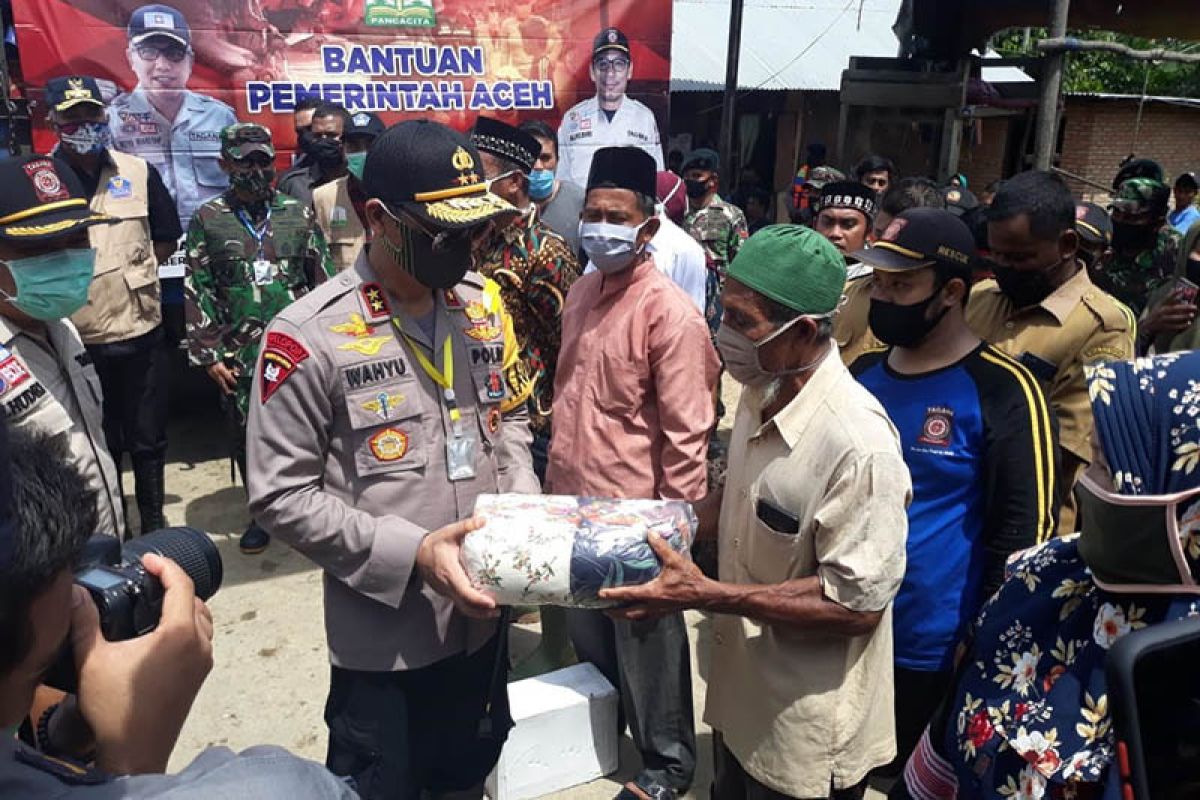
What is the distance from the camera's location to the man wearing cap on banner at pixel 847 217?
4.70 meters

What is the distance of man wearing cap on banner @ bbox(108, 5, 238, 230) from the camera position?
550 centimetres

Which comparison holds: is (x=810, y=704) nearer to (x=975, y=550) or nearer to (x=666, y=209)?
(x=975, y=550)

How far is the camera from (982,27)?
852cm

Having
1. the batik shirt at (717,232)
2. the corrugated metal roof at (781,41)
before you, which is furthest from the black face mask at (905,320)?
the corrugated metal roof at (781,41)

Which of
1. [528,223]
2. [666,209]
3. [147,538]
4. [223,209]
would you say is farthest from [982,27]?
[147,538]

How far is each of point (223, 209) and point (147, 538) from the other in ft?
13.2

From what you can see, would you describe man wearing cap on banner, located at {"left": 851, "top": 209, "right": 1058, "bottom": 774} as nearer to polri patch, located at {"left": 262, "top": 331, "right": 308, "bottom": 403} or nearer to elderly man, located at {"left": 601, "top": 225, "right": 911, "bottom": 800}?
elderly man, located at {"left": 601, "top": 225, "right": 911, "bottom": 800}

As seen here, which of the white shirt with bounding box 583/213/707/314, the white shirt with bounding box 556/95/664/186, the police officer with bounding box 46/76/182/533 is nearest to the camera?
the white shirt with bounding box 583/213/707/314

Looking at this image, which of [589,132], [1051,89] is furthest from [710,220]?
[1051,89]

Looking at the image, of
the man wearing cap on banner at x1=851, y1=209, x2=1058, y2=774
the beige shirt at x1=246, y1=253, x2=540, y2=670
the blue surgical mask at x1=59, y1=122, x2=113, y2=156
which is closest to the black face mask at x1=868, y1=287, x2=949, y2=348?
the man wearing cap on banner at x1=851, y1=209, x2=1058, y2=774

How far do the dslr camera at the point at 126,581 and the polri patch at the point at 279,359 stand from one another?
1.89 feet

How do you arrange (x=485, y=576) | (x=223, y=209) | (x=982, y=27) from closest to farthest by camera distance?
1. (x=485, y=576)
2. (x=223, y=209)
3. (x=982, y=27)

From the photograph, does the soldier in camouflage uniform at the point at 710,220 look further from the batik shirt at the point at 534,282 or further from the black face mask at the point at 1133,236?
the black face mask at the point at 1133,236

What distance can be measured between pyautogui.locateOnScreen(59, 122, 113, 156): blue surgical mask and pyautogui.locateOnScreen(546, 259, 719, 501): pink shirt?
3448 millimetres
